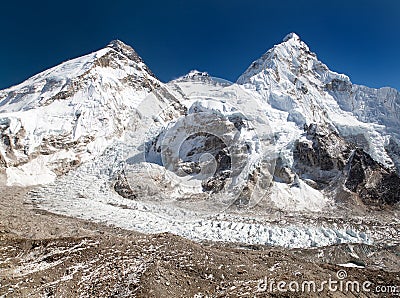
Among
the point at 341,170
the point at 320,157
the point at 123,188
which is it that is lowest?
the point at 123,188

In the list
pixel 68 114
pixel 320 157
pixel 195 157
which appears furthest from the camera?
pixel 68 114

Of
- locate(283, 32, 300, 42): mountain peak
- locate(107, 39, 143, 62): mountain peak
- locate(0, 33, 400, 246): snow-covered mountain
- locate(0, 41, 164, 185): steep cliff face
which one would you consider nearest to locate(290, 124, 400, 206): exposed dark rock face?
locate(0, 33, 400, 246): snow-covered mountain

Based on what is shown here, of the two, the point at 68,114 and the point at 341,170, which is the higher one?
the point at 68,114

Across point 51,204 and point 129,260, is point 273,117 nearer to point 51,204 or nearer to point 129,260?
point 51,204

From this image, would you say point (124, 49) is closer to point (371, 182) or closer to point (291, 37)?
point (291, 37)

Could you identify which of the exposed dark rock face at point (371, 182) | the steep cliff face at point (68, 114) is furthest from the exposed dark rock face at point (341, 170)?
the steep cliff face at point (68, 114)

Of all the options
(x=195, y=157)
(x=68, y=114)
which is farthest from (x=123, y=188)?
(x=68, y=114)

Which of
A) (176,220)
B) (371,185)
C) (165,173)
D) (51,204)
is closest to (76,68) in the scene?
(165,173)

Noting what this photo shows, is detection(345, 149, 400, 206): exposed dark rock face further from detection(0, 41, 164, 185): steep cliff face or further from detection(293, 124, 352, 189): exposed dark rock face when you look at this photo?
detection(0, 41, 164, 185): steep cliff face
